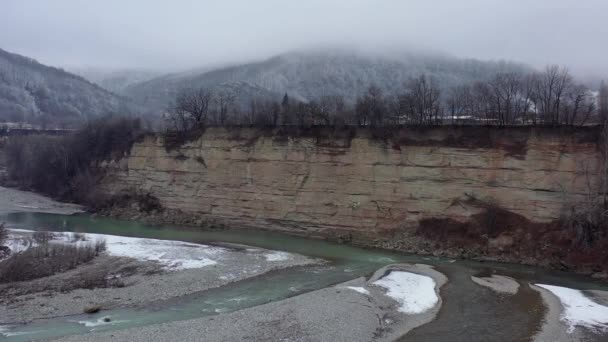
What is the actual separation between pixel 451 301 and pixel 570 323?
436 centimetres

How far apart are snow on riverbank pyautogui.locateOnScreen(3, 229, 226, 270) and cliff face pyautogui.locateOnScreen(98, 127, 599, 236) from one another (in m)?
9.28

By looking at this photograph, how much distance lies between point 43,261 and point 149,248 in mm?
6370

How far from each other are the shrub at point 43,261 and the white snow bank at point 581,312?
2194 centimetres

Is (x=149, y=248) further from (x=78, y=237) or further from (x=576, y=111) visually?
(x=576, y=111)

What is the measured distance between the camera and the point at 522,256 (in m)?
28.1

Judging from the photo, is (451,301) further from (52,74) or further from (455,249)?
(52,74)

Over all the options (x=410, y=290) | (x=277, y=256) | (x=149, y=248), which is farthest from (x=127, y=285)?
(x=410, y=290)

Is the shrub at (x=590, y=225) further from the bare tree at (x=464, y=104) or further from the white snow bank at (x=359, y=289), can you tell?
the bare tree at (x=464, y=104)

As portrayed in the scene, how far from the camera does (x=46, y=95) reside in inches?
6043

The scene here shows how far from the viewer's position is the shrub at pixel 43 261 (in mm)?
21516

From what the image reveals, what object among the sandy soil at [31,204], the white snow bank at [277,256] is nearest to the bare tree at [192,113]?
the sandy soil at [31,204]

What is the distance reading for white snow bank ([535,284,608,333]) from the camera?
17266mm

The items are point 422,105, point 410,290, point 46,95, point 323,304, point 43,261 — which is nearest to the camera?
point 323,304

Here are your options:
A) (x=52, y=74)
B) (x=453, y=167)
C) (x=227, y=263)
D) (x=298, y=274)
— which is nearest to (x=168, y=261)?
(x=227, y=263)
